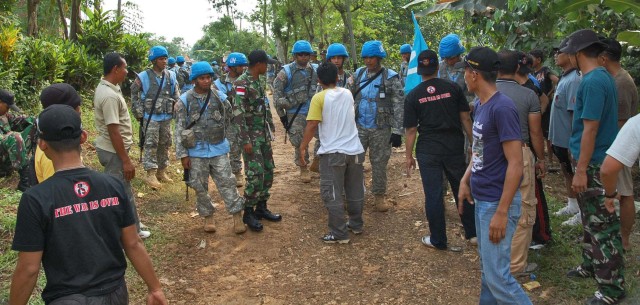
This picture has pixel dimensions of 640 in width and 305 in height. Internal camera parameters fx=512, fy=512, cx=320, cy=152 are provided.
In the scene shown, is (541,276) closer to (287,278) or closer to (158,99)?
(287,278)

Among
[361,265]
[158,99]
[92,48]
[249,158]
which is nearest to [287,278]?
[361,265]

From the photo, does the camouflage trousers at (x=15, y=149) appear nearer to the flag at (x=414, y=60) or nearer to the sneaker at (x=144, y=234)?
the sneaker at (x=144, y=234)

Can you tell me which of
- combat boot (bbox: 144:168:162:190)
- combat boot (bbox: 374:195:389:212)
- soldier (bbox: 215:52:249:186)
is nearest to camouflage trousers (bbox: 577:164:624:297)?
combat boot (bbox: 374:195:389:212)

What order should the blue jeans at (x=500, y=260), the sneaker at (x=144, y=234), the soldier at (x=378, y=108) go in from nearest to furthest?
the blue jeans at (x=500, y=260) < the sneaker at (x=144, y=234) < the soldier at (x=378, y=108)

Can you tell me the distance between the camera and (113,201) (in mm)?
2549

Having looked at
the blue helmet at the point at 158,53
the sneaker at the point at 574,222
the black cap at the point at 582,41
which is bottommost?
the sneaker at the point at 574,222

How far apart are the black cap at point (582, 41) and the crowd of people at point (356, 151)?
0.04 feet

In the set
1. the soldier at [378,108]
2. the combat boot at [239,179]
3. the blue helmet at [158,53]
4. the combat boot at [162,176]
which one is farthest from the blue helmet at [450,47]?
the combat boot at [162,176]

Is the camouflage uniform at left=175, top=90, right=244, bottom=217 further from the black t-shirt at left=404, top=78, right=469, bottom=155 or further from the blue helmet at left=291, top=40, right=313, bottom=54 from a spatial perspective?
the black t-shirt at left=404, top=78, right=469, bottom=155

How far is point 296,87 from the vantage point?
748cm

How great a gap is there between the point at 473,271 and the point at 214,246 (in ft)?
9.14

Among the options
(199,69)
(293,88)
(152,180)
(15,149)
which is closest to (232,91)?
(199,69)

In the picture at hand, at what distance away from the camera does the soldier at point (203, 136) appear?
5.71 m

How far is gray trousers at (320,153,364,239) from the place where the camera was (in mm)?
5539
